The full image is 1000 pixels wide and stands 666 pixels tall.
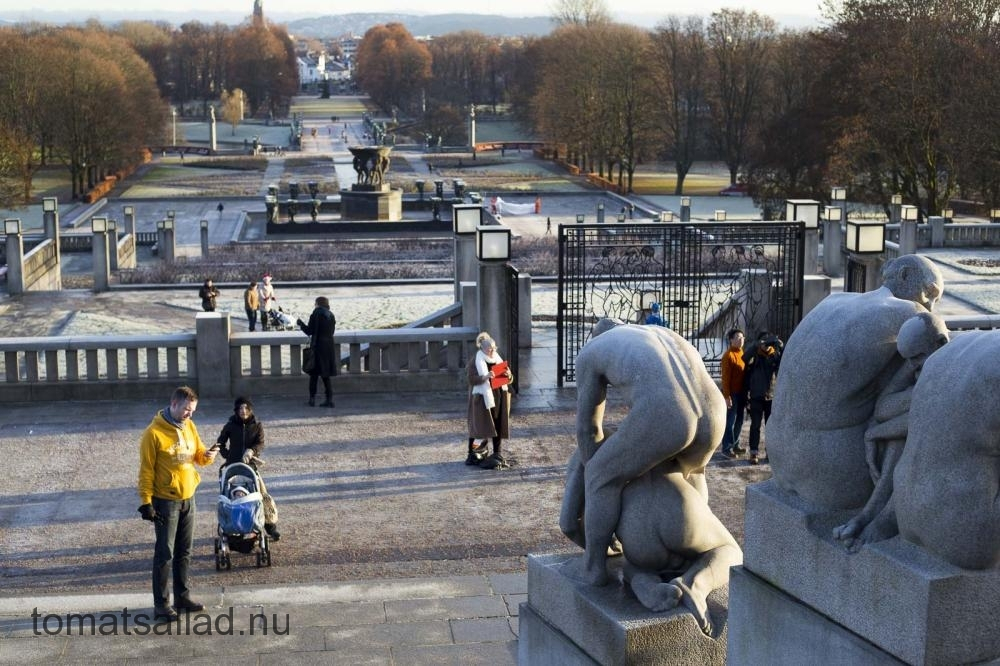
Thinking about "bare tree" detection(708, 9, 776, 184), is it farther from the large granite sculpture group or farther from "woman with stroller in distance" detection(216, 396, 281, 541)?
the large granite sculpture group

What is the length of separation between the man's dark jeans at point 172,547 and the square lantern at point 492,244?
904 cm

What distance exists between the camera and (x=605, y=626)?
690 cm

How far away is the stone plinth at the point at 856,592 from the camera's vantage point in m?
5.32

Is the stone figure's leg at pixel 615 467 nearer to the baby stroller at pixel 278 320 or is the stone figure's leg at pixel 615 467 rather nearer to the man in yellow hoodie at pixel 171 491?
the man in yellow hoodie at pixel 171 491

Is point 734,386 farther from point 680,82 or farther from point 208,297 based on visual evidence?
point 680,82

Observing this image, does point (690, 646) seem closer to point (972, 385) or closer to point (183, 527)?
point (972, 385)

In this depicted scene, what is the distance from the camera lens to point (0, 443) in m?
16.0

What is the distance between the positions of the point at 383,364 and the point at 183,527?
8.73 meters

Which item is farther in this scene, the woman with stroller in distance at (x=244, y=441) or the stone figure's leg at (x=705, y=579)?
the woman with stroller in distance at (x=244, y=441)

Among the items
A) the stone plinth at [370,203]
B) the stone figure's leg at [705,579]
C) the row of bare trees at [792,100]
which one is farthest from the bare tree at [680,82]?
the stone figure's leg at [705,579]

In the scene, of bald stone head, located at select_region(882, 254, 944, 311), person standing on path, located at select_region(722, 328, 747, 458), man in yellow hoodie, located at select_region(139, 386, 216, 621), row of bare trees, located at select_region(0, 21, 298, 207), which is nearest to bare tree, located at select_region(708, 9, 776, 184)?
row of bare trees, located at select_region(0, 21, 298, 207)

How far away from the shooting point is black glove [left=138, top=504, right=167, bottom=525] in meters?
9.97

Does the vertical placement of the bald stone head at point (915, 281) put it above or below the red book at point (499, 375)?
above

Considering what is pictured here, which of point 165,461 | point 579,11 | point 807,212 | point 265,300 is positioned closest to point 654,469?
point 165,461
